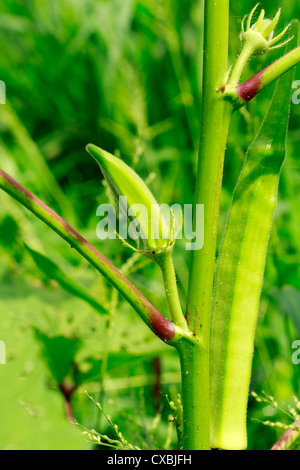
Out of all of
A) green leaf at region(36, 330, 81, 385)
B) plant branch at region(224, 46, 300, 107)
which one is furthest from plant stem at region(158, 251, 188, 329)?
green leaf at region(36, 330, 81, 385)

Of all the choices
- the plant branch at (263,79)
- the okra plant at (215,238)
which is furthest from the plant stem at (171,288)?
the plant branch at (263,79)

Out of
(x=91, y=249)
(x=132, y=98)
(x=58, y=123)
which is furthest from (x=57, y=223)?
(x=58, y=123)

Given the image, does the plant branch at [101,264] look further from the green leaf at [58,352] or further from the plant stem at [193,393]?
the green leaf at [58,352]

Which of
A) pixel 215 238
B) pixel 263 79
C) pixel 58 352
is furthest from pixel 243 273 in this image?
pixel 58 352

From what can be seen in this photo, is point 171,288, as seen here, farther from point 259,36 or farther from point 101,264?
point 259,36

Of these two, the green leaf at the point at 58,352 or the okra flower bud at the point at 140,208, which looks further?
the green leaf at the point at 58,352
